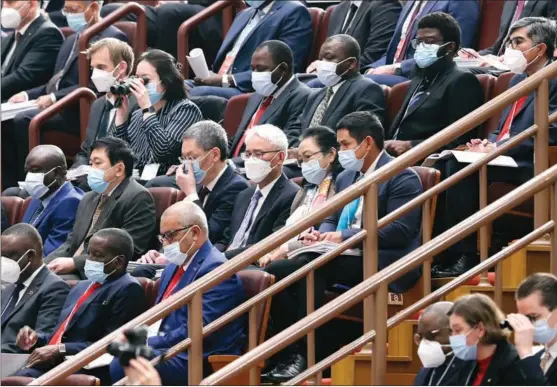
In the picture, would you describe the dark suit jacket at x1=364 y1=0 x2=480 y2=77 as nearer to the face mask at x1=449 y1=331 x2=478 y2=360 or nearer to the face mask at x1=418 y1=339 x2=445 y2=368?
the face mask at x1=418 y1=339 x2=445 y2=368

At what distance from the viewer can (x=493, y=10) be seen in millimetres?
9094

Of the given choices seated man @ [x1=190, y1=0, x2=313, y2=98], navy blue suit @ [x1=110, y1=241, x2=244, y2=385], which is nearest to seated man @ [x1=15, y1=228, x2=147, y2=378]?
navy blue suit @ [x1=110, y1=241, x2=244, y2=385]

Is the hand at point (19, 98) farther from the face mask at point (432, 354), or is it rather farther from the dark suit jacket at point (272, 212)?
the face mask at point (432, 354)

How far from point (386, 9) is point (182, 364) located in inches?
131

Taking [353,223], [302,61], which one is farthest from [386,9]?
[353,223]

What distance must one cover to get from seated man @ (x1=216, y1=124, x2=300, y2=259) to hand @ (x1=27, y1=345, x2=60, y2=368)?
3.19ft

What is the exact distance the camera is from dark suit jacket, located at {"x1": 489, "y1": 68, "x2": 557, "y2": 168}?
7180 millimetres

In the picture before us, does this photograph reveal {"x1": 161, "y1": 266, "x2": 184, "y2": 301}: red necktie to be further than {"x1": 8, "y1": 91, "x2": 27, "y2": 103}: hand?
No

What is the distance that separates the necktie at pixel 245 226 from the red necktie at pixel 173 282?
537 mm

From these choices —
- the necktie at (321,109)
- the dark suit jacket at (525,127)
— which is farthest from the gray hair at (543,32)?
the necktie at (321,109)

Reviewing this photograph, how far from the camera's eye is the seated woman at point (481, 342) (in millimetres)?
5535

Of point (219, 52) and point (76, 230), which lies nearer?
point (76, 230)

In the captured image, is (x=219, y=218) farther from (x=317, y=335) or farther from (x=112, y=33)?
(x=112, y=33)

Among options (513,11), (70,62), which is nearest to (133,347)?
(513,11)
